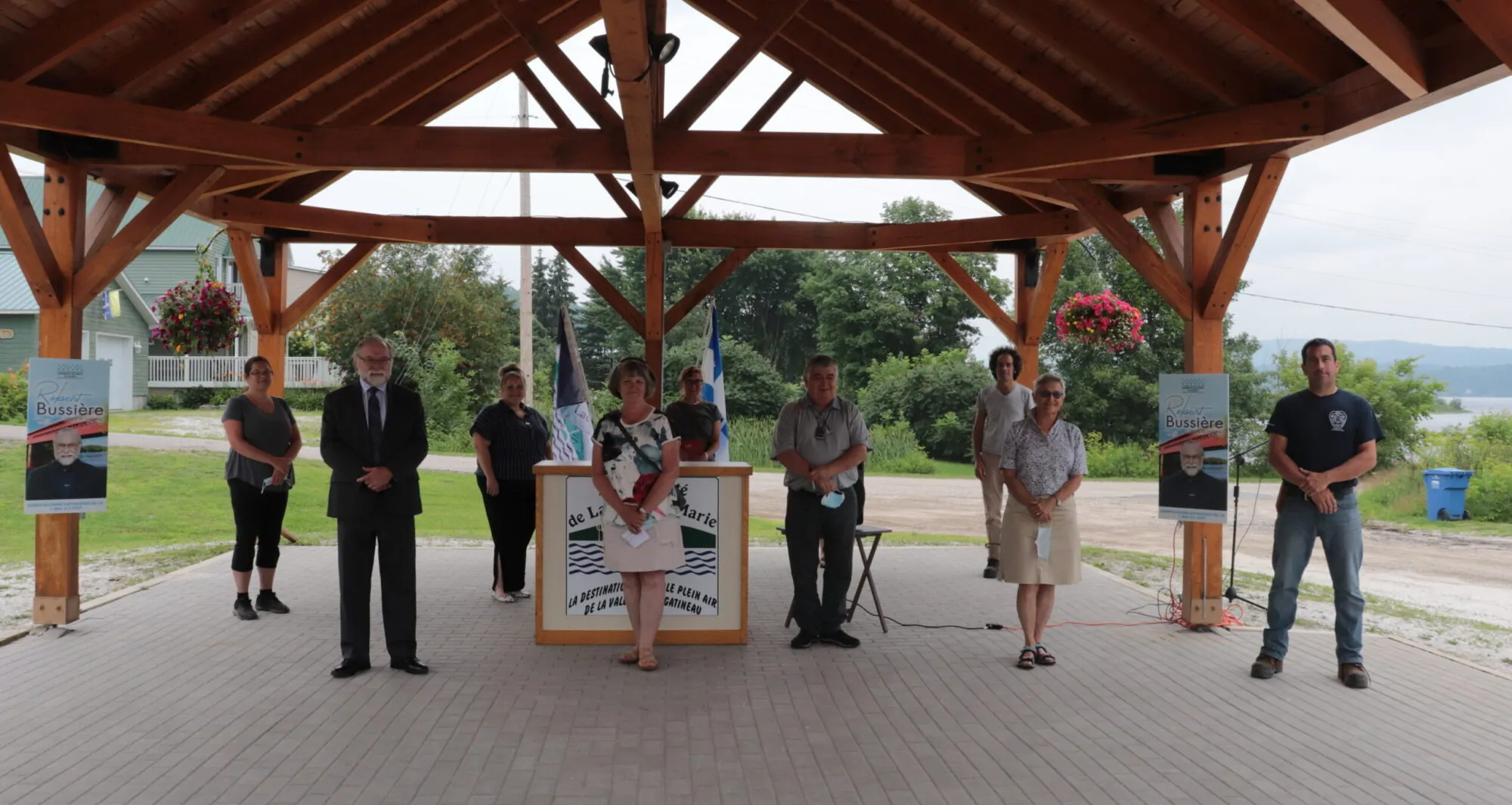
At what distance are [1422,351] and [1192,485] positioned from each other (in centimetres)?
2637

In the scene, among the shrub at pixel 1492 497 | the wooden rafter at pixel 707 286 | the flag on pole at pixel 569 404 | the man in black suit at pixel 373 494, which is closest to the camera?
the man in black suit at pixel 373 494

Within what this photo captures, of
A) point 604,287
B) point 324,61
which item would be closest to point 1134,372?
point 604,287

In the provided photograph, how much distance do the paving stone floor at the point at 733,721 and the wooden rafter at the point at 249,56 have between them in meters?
2.98

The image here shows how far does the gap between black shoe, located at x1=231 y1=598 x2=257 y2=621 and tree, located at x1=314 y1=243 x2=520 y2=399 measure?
16.8 metres

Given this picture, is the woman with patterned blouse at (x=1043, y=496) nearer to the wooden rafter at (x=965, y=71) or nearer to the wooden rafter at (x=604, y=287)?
the wooden rafter at (x=965, y=71)

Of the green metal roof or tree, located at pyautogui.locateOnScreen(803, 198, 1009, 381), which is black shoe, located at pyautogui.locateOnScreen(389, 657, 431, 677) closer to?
tree, located at pyautogui.locateOnScreen(803, 198, 1009, 381)

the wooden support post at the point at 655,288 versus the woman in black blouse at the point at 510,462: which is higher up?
the wooden support post at the point at 655,288

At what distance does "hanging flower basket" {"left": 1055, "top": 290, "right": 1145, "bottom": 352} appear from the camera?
767cm

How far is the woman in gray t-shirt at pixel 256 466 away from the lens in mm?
6117

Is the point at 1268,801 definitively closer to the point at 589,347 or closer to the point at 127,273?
the point at 127,273

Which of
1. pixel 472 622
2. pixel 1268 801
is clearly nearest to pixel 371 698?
pixel 472 622

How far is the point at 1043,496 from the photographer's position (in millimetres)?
5289

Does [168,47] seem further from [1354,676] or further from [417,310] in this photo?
[417,310]

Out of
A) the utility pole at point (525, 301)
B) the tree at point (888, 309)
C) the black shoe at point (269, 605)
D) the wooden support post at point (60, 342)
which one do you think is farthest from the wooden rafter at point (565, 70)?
the tree at point (888, 309)
